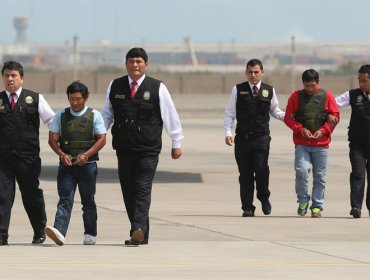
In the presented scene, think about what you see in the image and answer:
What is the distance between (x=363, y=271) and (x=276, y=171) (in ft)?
51.8

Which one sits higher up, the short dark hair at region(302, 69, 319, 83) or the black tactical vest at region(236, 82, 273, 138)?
the short dark hair at region(302, 69, 319, 83)

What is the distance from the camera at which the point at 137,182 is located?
50.9ft

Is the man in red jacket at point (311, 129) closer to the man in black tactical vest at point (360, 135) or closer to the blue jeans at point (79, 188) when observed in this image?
the man in black tactical vest at point (360, 135)

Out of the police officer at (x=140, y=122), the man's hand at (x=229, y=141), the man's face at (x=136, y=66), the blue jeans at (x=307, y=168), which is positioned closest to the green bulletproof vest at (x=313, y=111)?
the blue jeans at (x=307, y=168)

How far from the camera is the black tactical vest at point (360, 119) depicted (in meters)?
18.9

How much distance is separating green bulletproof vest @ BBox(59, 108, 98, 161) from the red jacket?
162 inches

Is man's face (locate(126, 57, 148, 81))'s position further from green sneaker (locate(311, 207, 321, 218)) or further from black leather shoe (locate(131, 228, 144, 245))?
green sneaker (locate(311, 207, 321, 218))

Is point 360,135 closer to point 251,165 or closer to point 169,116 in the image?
point 251,165

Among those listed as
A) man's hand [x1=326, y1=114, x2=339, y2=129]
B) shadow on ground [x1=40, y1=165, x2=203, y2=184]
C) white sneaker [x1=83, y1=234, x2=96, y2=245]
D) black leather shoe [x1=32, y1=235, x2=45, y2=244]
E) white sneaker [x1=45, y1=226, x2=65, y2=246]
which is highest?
man's hand [x1=326, y1=114, x2=339, y2=129]

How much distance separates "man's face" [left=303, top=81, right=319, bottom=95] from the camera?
18844 mm

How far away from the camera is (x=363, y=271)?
13.0 metres

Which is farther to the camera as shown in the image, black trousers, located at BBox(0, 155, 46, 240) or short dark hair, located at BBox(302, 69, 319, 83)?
short dark hair, located at BBox(302, 69, 319, 83)

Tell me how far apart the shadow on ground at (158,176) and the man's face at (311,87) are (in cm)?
654

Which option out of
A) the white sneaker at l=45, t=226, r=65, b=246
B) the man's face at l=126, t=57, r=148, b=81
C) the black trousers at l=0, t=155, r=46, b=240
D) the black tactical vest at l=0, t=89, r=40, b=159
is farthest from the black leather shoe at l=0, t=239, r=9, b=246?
the man's face at l=126, t=57, r=148, b=81
